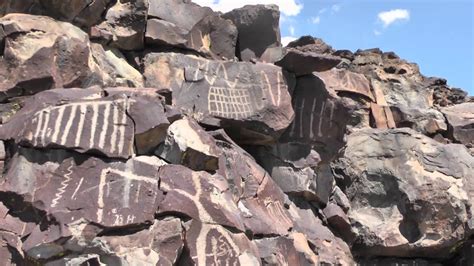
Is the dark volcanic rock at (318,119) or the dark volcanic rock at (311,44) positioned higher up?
the dark volcanic rock at (311,44)

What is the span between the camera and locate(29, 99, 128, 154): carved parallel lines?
4.20 metres

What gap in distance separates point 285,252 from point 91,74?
2.29 m

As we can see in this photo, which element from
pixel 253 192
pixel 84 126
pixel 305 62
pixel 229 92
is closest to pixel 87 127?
pixel 84 126

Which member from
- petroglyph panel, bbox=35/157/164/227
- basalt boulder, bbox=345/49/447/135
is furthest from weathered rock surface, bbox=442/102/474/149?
petroglyph panel, bbox=35/157/164/227

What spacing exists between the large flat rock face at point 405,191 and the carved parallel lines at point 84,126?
10.4ft

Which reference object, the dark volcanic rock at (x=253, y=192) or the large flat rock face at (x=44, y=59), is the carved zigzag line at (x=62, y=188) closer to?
the dark volcanic rock at (x=253, y=192)

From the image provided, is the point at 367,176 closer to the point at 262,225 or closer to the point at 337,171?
the point at 337,171

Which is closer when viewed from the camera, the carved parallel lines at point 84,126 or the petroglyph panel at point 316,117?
the carved parallel lines at point 84,126

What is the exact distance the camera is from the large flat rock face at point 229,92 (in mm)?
5699

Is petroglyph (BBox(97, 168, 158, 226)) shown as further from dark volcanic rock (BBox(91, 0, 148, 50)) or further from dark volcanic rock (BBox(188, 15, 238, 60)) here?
dark volcanic rock (BBox(188, 15, 238, 60))

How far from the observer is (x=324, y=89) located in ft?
20.7

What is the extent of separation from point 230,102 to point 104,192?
2089mm

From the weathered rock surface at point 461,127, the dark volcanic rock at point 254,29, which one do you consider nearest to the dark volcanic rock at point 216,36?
the dark volcanic rock at point 254,29

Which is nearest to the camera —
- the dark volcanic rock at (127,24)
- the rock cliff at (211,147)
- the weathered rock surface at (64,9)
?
the rock cliff at (211,147)
